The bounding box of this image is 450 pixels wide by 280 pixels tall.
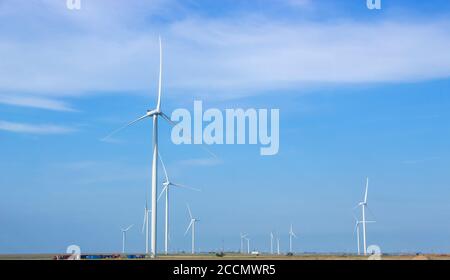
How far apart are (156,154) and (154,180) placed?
3.35 meters

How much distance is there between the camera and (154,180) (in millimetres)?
66875
